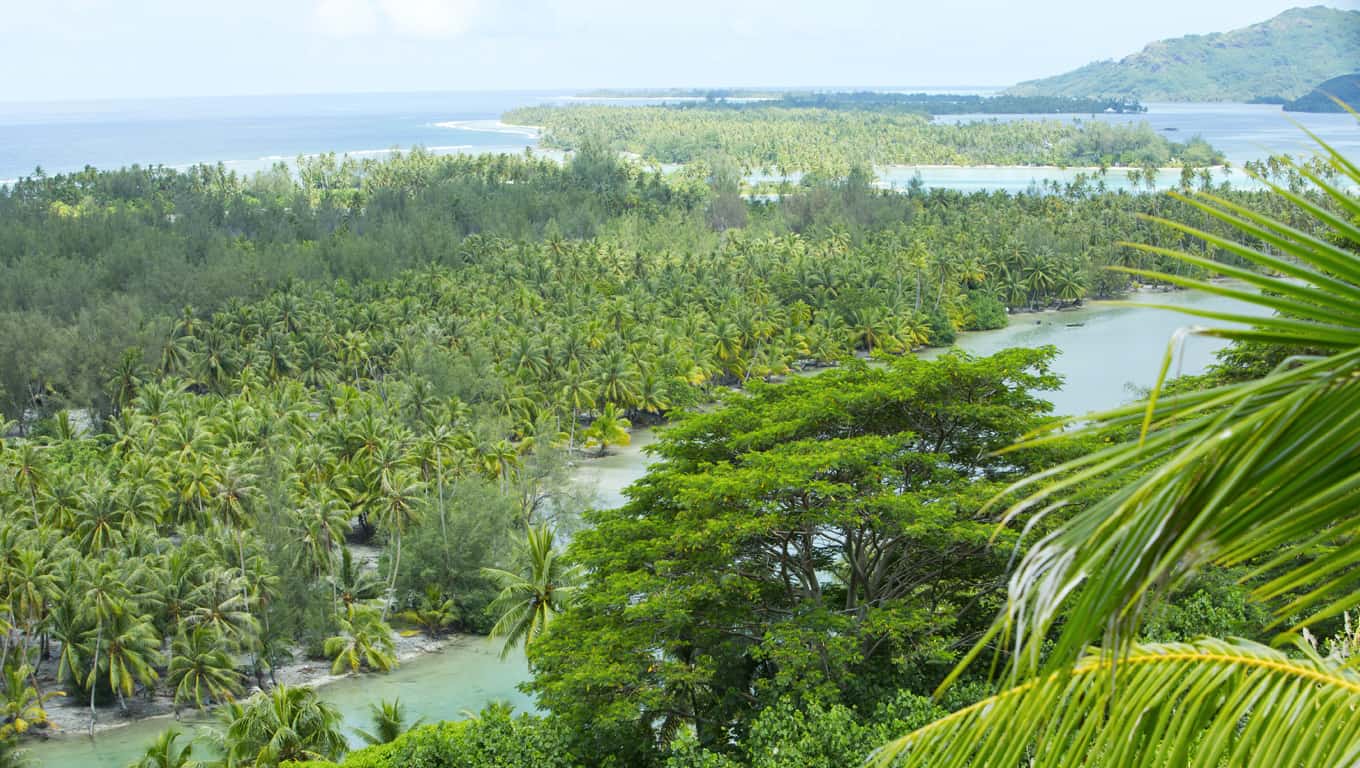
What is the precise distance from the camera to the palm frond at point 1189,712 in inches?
101

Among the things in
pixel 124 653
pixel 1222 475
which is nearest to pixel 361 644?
pixel 124 653

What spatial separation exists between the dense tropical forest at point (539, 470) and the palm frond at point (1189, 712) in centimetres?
32

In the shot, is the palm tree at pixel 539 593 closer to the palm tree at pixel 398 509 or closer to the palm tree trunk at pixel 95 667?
the palm tree at pixel 398 509

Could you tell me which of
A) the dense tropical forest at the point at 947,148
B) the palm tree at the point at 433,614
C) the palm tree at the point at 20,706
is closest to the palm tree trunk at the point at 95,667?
the palm tree at the point at 20,706

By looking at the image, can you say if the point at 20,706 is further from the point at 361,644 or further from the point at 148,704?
the point at 361,644

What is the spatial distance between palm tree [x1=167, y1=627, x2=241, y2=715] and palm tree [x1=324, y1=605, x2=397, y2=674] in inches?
119

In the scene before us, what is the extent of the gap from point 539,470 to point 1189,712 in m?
45.4

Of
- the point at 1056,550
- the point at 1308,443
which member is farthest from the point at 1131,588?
the point at 1308,443

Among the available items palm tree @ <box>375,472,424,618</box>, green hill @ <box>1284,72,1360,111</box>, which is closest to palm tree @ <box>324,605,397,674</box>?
palm tree @ <box>375,472,424,618</box>

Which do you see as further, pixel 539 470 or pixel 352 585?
pixel 539 470

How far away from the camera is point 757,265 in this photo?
88875mm

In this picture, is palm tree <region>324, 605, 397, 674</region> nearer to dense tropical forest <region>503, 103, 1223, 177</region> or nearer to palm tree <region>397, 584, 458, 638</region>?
palm tree <region>397, 584, 458, 638</region>

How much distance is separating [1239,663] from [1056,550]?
1141 millimetres

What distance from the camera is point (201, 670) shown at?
114 ft
